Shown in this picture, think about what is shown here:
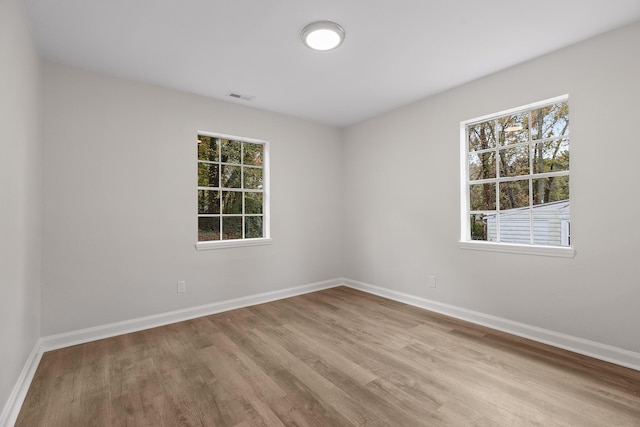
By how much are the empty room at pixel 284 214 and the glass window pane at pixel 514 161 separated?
21 millimetres

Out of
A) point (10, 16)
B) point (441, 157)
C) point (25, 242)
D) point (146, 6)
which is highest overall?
point (146, 6)

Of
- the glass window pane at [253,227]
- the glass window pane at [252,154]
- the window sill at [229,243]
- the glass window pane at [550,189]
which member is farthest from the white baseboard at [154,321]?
the glass window pane at [550,189]

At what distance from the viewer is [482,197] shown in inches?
134

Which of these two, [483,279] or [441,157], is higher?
[441,157]

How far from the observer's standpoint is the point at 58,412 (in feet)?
6.10

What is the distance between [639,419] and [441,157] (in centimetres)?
267

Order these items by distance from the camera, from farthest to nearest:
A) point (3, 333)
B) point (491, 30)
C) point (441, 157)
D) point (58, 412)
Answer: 1. point (441, 157)
2. point (491, 30)
3. point (58, 412)
4. point (3, 333)

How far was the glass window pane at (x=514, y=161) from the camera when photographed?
10.1 ft

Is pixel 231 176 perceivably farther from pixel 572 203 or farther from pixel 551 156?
pixel 572 203

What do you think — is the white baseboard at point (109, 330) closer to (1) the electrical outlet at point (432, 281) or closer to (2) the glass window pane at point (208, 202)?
(2) the glass window pane at point (208, 202)

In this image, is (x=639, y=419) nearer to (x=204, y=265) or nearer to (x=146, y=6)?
(x=204, y=265)

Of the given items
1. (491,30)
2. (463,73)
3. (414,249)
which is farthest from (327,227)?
(491,30)

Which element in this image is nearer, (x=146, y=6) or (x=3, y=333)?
(x=3, y=333)

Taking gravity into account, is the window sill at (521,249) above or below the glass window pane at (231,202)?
below
